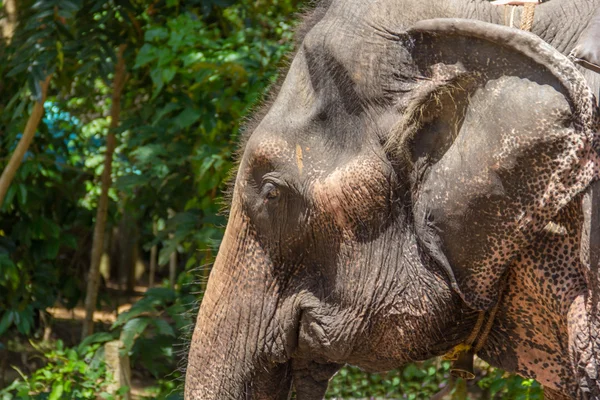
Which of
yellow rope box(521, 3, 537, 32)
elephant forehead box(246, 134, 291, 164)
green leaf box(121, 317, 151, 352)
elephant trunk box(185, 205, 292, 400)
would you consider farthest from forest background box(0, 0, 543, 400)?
yellow rope box(521, 3, 537, 32)

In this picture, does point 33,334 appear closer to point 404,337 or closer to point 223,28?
point 223,28

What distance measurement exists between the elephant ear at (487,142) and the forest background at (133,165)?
1381mm

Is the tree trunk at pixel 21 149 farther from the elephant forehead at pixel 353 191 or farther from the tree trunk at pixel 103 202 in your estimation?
the elephant forehead at pixel 353 191

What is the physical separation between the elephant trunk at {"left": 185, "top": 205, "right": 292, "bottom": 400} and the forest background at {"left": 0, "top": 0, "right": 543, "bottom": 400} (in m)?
1.05

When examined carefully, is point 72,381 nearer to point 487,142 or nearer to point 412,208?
point 412,208

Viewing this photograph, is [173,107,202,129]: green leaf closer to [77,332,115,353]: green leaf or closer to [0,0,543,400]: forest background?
[0,0,543,400]: forest background

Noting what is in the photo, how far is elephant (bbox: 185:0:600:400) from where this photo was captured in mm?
1462

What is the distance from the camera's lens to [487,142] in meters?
1.49

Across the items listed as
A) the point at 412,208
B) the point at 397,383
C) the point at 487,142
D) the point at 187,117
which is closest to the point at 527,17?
the point at 487,142

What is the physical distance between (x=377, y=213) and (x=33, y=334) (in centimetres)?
385

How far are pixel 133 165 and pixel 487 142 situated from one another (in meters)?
2.94

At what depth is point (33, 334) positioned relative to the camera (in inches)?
199

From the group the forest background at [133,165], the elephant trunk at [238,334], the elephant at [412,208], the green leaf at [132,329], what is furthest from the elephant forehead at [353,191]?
the green leaf at [132,329]

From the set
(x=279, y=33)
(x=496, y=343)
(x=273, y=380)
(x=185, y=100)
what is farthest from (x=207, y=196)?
Result: (x=496, y=343)
